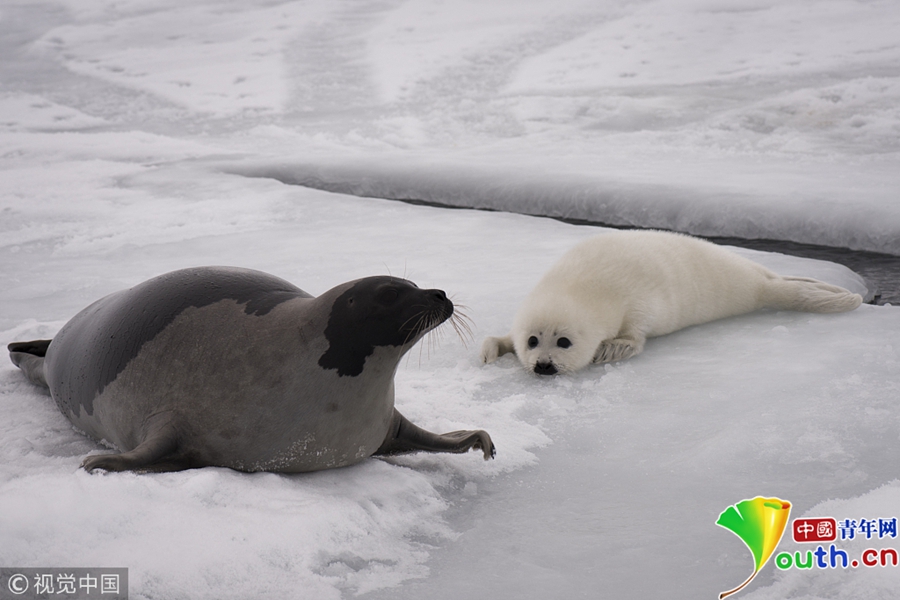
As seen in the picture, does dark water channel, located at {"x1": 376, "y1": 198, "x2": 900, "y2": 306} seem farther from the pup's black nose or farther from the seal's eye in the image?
the seal's eye

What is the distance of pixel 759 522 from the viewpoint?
1.64 meters

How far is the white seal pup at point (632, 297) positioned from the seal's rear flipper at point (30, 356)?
4.53 ft

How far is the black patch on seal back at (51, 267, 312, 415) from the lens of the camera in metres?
1.93

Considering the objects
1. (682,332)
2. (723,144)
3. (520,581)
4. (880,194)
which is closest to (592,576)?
(520,581)

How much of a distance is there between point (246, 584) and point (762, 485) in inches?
44.6

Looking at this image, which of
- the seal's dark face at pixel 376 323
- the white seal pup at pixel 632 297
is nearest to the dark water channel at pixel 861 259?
the white seal pup at pixel 632 297

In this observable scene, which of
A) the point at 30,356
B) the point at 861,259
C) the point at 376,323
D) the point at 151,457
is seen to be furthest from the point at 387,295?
the point at 861,259

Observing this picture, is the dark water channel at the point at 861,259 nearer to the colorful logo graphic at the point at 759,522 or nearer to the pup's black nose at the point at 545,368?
the pup's black nose at the point at 545,368

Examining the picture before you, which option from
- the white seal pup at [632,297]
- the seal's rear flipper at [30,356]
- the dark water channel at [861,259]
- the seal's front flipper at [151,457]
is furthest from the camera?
the dark water channel at [861,259]

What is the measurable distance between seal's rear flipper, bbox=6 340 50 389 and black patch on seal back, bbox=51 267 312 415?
266 millimetres

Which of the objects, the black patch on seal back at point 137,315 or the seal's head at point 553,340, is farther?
the seal's head at point 553,340

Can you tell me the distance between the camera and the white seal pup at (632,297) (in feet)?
9.22

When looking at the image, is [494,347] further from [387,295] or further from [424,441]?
[387,295]

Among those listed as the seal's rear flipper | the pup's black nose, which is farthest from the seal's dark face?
the seal's rear flipper
